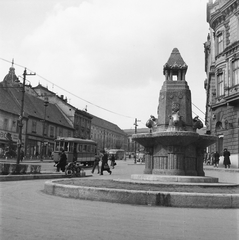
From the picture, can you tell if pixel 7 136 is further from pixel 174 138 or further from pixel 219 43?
pixel 174 138

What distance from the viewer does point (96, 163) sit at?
2538 centimetres

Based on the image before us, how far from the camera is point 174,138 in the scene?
38.0ft

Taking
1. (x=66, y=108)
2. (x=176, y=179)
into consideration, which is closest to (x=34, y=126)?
(x=66, y=108)

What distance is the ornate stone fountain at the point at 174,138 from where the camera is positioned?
459 inches

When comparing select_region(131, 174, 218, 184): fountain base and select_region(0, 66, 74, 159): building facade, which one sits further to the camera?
select_region(0, 66, 74, 159): building facade

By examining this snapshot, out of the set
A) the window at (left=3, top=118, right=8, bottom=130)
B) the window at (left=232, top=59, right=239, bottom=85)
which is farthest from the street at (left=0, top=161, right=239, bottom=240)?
the window at (left=3, top=118, right=8, bottom=130)

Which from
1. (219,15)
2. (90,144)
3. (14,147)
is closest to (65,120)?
(14,147)

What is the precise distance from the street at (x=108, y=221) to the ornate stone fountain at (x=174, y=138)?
3.87 m

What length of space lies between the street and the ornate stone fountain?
387cm

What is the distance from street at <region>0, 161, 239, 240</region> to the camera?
5254 mm

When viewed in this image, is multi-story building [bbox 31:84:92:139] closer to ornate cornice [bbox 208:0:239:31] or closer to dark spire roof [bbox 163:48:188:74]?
ornate cornice [bbox 208:0:239:31]

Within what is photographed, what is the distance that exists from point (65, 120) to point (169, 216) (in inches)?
2524

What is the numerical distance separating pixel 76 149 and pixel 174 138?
24.5 m

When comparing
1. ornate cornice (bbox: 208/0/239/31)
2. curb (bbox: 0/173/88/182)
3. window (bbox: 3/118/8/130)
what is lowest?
curb (bbox: 0/173/88/182)
